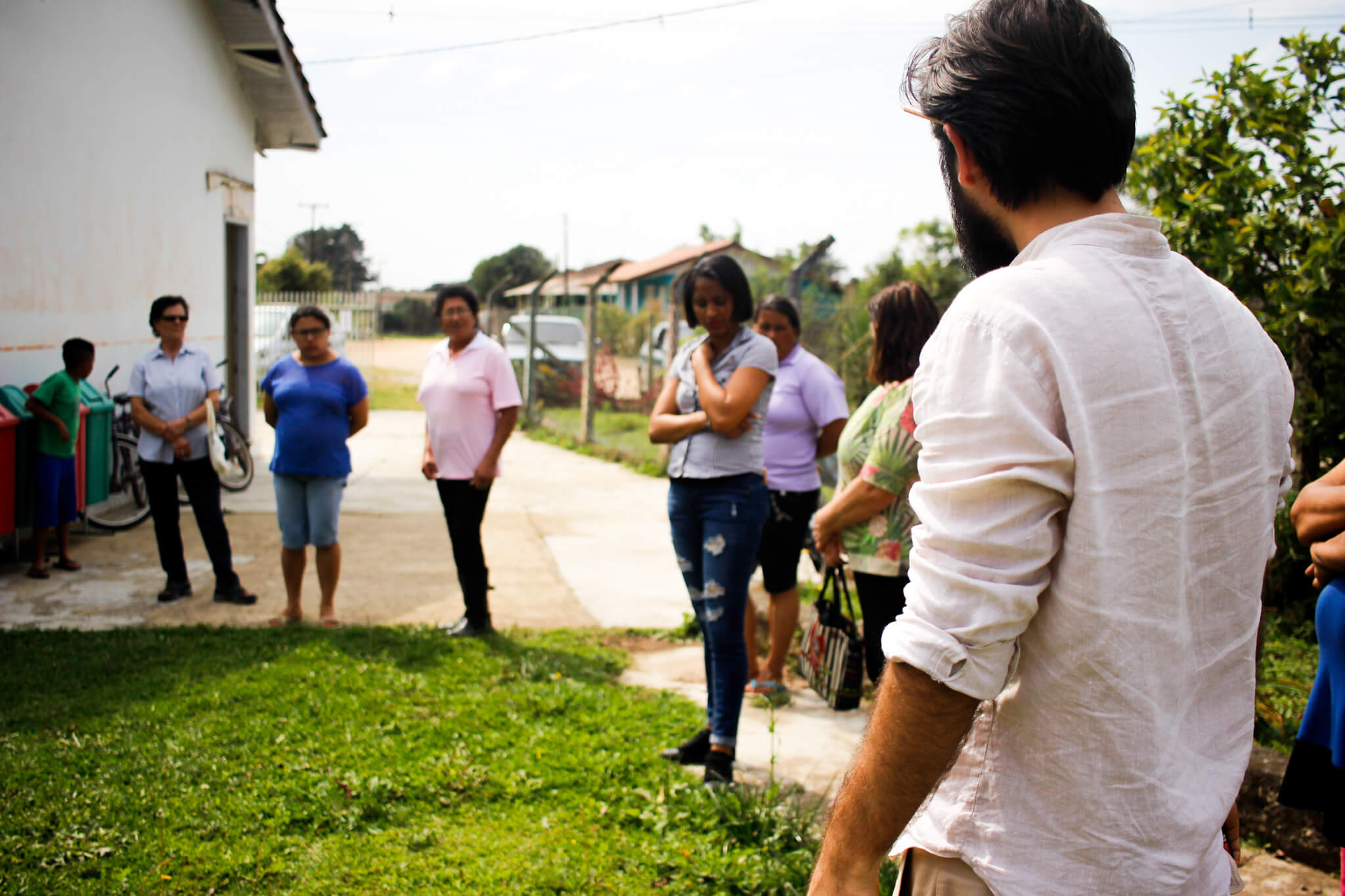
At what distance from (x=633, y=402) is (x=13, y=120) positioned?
40.6 feet

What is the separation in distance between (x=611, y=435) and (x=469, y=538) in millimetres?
9646

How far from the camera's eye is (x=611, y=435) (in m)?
15.4

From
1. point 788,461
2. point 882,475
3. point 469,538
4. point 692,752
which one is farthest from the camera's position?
point 469,538

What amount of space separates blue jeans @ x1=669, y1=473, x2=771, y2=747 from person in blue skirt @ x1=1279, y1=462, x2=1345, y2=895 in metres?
1.97

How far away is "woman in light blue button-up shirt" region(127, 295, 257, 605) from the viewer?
20.5 ft

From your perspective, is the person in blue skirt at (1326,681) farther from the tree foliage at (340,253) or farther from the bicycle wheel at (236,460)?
the tree foliage at (340,253)

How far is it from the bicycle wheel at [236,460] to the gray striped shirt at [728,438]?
7209 millimetres

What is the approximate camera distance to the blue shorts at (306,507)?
5.77 meters

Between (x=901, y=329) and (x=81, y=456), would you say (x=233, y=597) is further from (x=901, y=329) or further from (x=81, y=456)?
(x=901, y=329)

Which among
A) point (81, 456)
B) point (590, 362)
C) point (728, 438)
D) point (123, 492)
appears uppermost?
point (590, 362)

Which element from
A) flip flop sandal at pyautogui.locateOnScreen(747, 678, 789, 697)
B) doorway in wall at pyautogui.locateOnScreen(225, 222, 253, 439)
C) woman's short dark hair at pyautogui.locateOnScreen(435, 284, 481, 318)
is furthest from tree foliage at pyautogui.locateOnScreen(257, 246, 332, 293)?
flip flop sandal at pyautogui.locateOnScreen(747, 678, 789, 697)

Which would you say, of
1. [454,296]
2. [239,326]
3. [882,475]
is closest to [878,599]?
[882,475]

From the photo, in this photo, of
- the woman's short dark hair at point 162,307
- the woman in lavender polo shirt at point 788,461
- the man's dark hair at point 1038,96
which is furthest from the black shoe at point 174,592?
the man's dark hair at point 1038,96

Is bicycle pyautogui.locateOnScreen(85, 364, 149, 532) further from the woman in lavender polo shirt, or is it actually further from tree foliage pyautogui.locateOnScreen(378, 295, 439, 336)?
tree foliage pyautogui.locateOnScreen(378, 295, 439, 336)
